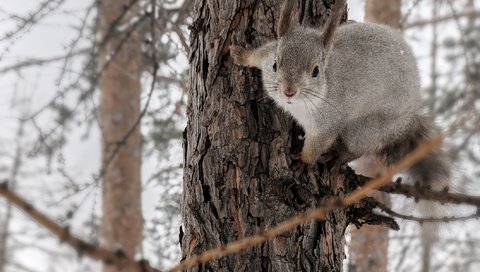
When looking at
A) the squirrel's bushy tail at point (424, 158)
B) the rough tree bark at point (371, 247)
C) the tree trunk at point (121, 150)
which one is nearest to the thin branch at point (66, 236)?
the squirrel's bushy tail at point (424, 158)

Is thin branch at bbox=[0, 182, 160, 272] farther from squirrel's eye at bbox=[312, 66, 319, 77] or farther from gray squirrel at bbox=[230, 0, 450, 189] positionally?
squirrel's eye at bbox=[312, 66, 319, 77]

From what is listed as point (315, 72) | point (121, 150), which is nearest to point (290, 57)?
point (315, 72)

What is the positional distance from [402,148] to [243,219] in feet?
3.44

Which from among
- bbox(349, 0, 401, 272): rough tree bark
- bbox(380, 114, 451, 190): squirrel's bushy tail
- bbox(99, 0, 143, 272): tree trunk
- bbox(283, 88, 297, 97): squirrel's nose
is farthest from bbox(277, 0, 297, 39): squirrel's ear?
bbox(99, 0, 143, 272): tree trunk

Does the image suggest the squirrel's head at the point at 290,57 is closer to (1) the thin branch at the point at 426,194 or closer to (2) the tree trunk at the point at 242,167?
(2) the tree trunk at the point at 242,167

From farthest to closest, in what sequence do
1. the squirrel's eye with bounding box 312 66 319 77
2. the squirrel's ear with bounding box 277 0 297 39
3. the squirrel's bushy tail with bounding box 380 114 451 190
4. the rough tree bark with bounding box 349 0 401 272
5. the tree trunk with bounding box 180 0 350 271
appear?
the rough tree bark with bounding box 349 0 401 272 → the squirrel's bushy tail with bounding box 380 114 451 190 → the squirrel's eye with bounding box 312 66 319 77 → the squirrel's ear with bounding box 277 0 297 39 → the tree trunk with bounding box 180 0 350 271

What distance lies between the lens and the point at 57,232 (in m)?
0.85

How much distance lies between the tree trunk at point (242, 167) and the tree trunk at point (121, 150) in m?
2.34

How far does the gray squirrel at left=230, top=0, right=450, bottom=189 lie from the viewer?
2.18m

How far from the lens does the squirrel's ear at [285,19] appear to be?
2104mm

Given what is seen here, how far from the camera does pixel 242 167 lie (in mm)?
2057

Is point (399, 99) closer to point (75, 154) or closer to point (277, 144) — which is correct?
point (277, 144)

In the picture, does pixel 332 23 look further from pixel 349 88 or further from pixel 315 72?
pixel 349 88

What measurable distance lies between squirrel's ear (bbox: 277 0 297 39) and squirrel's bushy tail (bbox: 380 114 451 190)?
2.68 ft
